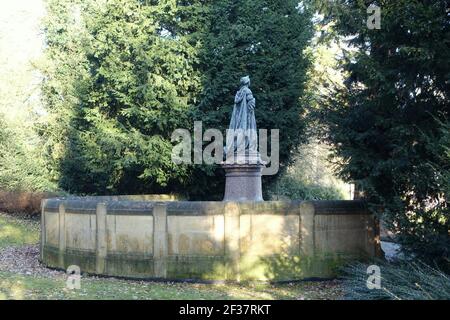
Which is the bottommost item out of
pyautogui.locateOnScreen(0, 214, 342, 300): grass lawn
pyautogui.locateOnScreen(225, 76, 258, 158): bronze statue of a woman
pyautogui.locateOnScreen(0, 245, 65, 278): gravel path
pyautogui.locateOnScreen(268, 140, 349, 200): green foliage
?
pyautogui.locateOnScreen(0, 245, 65, 278): gravel path

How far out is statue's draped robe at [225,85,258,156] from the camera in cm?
1477

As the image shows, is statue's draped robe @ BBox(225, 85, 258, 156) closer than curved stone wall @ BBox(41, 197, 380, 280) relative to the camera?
No

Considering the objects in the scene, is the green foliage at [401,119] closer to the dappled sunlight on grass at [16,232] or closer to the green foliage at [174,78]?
the green foliage at [174,78]

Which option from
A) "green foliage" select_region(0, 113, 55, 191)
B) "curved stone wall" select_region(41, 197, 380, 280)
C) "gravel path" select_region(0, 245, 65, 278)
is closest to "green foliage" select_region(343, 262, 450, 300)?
"curved stone wall" select_region(41, 197, 380, 280)

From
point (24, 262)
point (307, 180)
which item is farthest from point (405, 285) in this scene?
point (307, 180)

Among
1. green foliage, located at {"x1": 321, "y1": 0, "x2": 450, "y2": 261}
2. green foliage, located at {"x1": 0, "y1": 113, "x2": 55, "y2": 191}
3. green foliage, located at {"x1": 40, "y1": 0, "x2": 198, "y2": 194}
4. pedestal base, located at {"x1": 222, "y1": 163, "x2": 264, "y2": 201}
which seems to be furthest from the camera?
Result: green foliage, located at {"x1": 0, "y1": 113, "x2": 55, "y2": 191}

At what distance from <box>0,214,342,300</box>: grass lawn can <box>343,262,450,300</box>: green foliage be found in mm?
839

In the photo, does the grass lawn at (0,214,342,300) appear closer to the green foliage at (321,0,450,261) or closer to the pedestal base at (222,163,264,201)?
the green foliage at (321,0,450,261)

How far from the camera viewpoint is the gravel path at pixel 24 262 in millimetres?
12789

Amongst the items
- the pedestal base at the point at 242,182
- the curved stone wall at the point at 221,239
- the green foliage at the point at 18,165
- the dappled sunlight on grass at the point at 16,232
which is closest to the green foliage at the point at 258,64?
the pedestal base at the point at 242,182

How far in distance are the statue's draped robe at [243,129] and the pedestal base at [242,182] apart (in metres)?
0.47

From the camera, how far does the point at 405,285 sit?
29.7 feet
